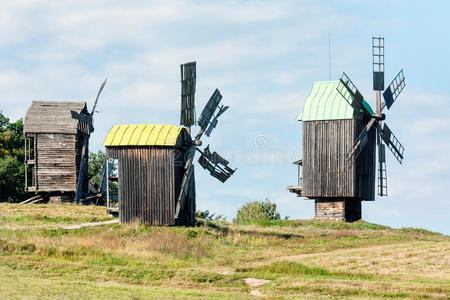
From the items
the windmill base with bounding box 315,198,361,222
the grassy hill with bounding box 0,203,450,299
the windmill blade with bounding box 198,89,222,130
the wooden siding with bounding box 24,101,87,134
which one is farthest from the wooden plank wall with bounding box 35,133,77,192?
the windmill base with bounding box 315,198,361,222

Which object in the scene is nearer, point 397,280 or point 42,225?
point 397,280

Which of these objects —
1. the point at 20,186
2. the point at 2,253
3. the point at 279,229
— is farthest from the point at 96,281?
the point at 20,186

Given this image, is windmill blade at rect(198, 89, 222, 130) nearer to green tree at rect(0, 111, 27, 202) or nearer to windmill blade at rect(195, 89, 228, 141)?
windmill blade at rect(195, 89, 228, 141)

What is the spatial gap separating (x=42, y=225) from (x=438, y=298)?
2245 centimetres

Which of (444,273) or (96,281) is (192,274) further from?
(444,273)

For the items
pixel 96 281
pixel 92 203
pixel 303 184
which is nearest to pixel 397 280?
pixel 96 281

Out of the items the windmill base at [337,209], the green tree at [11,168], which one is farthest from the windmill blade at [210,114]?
the green tree at [11,168]

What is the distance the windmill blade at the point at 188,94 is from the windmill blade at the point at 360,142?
13753mm

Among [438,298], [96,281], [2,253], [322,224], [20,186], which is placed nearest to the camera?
[438,298]

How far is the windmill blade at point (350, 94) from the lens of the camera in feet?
167

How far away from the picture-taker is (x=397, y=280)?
29.0m

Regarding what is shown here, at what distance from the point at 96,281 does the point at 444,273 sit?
1376cm

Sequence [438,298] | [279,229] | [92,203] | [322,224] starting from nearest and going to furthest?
[438,298], [279,229], [322,224], [92,203]

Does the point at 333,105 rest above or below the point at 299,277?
above
